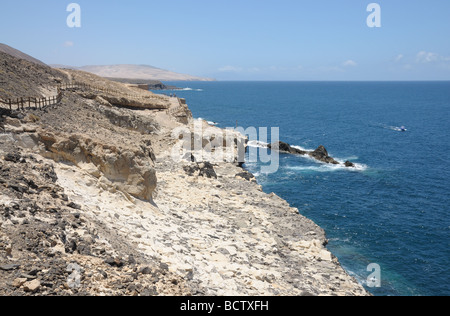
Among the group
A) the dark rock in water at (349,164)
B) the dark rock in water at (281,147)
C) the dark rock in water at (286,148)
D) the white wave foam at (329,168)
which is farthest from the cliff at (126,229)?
the dark rock in water at (281,147)

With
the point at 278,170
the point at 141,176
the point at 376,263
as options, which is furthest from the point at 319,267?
the point at 278,170

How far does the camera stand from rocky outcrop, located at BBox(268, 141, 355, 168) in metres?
52.2

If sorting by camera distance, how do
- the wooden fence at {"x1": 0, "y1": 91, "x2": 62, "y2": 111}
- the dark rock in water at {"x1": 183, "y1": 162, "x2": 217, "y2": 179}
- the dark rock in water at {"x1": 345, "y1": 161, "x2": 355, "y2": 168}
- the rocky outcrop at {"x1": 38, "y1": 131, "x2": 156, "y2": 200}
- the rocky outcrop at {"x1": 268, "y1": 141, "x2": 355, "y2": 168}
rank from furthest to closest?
the rocky outcrop at {"x1": 268, "y1": 141, "x2": 355, "y2": 168}, the dark rock in water at {"x1": 345, "y1": 161, "x2": 355, "y2": 168}, the dark rock in water at {"x1": 183, "y1": 162, "x2": 217, "y2": 179}, the wooden fence at {"x1": 0, "y1": 91, "x2": 62, "y2": 111}, the rocky outcrop at {"x1": 38, "y1": 131, "x2": 156, "y2": 200}

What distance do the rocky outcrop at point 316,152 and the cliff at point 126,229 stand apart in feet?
76.6

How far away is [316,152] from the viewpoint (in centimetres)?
5506

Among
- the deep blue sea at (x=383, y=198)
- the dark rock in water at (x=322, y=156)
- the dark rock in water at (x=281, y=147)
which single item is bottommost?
the deep blue sea at (x=383, y=198)

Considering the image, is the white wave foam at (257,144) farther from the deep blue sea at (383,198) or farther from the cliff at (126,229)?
the cliff at (126,229)

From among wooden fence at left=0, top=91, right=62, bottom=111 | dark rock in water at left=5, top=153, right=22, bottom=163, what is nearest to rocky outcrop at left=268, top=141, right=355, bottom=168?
wooden fence at left=0, top=91, right=62, bottom=111

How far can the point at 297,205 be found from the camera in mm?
35719

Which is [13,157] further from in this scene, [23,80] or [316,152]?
[316,152]

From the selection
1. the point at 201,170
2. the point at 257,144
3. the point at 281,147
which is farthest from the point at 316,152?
the point at 201,170

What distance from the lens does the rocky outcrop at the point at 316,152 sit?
52219mm

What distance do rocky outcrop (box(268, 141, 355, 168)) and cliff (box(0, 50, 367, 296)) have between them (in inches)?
919

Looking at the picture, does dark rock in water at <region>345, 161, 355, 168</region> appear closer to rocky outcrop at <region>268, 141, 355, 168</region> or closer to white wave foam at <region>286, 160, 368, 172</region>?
rocky outcrop at <region>268, 141, 355, 168</region>
